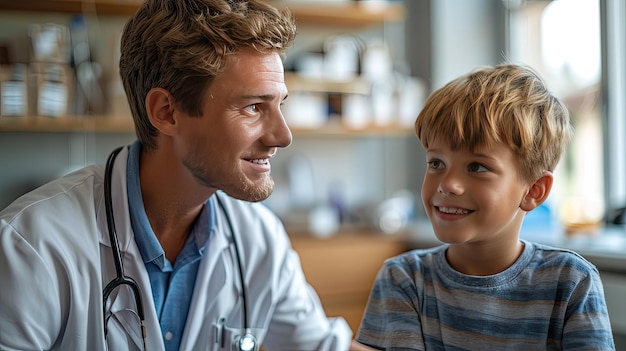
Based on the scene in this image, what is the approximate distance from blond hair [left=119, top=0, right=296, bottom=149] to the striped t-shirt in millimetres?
520

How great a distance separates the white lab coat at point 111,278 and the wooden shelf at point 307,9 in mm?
1406

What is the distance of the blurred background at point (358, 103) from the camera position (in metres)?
2.67

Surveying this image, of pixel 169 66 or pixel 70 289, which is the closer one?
pixel 70 289

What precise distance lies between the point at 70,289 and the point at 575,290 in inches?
34.1

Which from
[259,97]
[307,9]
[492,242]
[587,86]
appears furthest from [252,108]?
[587,86]

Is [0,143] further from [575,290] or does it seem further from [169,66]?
[575,290]

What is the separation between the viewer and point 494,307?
1.12m

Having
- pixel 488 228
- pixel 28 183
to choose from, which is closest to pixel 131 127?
pixel 28 183

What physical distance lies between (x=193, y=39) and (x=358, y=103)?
1796mm

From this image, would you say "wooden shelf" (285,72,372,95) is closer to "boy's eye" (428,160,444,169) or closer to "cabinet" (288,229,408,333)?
"cabinet" (288,229,408,333)

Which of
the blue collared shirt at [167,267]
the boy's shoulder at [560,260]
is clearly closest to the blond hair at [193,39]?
the blue collared shirt at [167,267]

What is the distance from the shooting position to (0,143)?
279cm

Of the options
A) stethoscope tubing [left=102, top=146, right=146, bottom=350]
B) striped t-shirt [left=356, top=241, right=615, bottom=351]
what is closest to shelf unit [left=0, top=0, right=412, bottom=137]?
stethoscope tubing [left=102, top=146, right=146, bottom=350]

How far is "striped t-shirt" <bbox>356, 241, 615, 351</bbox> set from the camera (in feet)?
3.52
